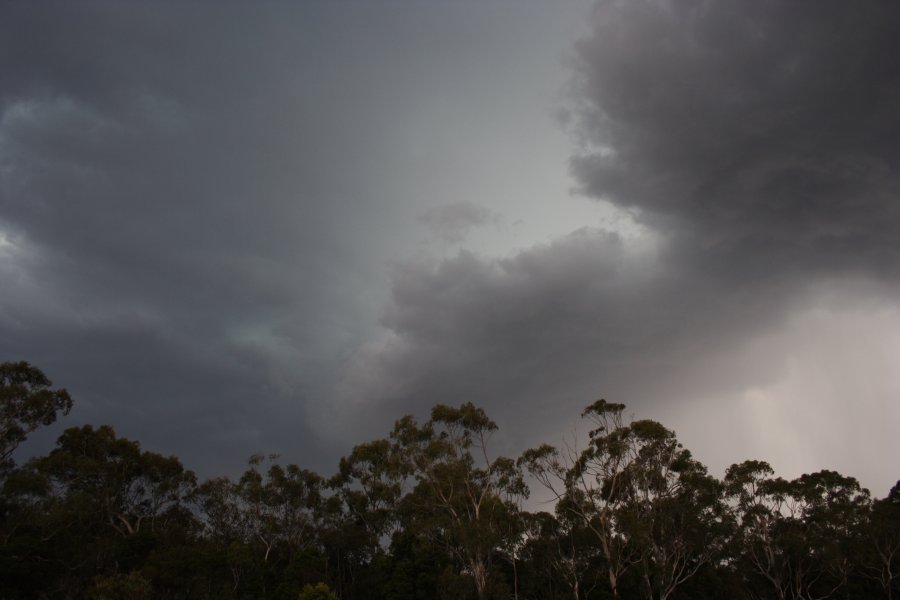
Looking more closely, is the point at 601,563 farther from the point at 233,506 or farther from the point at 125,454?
the point at 125,454

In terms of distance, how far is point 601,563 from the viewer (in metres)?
49.0

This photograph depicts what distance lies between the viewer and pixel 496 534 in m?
44.3

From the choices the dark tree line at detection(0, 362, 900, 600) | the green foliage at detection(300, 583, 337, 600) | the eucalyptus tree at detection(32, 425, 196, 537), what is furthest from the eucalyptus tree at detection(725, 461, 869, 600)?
the eucalyptus tree at detection(32, 425, 196, 537)

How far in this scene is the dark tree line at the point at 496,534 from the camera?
44.8 meters

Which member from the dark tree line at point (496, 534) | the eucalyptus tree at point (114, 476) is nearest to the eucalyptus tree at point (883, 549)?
the dark tree line at point (496, 534)

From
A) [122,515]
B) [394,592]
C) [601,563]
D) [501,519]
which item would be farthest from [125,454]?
[601,563]

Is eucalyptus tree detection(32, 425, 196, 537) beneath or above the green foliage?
above

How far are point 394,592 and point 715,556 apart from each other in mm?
27756

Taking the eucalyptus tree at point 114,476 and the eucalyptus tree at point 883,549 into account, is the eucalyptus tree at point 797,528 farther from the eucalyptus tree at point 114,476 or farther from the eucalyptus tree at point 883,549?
the eucalyptus tree at point 114,476

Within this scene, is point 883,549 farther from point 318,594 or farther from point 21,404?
point 21,404

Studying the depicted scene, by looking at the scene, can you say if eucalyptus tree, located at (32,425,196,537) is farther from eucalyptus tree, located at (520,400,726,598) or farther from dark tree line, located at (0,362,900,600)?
eucalyptus tree, located at (520,400,726,598)

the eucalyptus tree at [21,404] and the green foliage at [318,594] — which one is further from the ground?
the eucalyptus tree at [21,404]

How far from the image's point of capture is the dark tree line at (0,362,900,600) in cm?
4475

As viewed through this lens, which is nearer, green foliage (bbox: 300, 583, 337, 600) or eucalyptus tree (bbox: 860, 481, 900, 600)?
green foliage (bbox: 300, 583, 337, 600)
